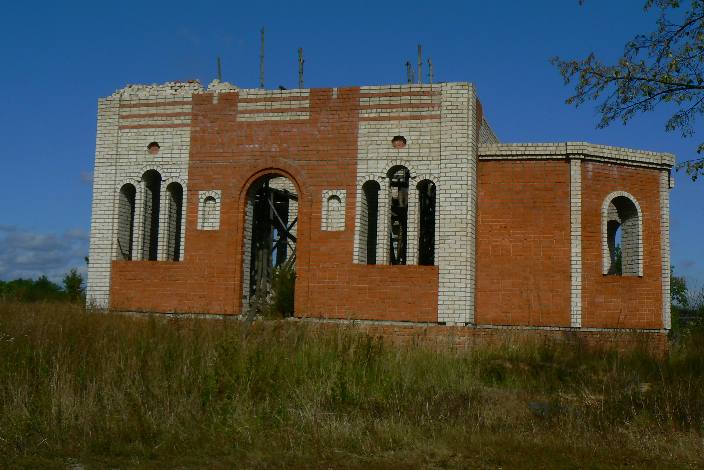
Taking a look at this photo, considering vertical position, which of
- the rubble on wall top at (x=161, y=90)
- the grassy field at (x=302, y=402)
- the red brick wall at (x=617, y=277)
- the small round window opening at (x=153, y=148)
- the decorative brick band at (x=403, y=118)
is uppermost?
the rubble on wall top at (x=161, y=90)

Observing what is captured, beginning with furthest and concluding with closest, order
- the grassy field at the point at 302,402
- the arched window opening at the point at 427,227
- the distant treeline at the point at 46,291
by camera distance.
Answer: the arched window opening at the point at 427,227 < the distant treeline at the point at 46,291 < the grassy field at the point at 302,402

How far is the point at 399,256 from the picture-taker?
17.2 metres

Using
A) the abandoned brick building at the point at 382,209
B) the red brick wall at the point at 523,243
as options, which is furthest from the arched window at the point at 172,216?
the red brick wall at the point at 523,243

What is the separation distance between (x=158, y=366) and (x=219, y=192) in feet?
20.5

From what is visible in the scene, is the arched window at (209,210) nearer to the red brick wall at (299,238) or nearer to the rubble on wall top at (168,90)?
the red brick wall at (299,238)

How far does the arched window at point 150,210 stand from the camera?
15.2 metres

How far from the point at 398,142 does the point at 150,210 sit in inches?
229

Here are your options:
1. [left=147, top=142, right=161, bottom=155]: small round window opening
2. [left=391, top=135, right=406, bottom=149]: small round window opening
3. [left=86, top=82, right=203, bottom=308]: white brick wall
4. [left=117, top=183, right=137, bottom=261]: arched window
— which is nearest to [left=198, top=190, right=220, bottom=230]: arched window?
[left=86, top=82, right=203, bottom=308]: white brick wall

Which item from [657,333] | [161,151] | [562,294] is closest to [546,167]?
[562,294]

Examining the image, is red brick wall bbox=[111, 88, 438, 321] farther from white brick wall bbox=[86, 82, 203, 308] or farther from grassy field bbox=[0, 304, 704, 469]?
grassy field bbox=[0, 304, 704, 469]

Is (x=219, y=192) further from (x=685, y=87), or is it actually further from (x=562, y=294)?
(x=685, y=87)

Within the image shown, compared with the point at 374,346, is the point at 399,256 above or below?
above

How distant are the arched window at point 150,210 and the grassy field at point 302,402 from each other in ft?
13.3

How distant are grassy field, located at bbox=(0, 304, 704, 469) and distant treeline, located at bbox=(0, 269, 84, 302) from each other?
2219mm
